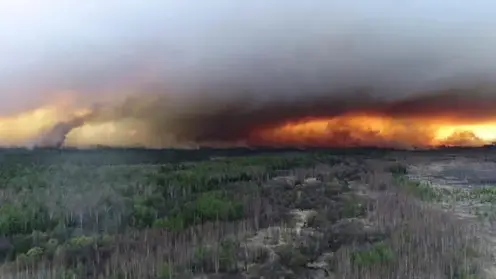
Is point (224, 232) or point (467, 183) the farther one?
point (467, 183)

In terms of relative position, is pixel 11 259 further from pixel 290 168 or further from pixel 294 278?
pixel 290 168

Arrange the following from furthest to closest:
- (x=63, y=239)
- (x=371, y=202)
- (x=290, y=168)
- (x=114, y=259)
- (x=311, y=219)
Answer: (x=290, y=168)
(x=371, y=202)
(x=311, y=219)
(x=63, y=239)
(x=114, y=259)

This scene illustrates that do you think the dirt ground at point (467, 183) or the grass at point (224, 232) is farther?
the dirt ground at point (467, 183)

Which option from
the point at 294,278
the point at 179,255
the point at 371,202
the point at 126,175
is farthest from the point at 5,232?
the point at 126,175

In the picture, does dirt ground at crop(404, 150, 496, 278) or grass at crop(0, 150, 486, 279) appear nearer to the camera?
grass at crop(0, 150, 486, 279)

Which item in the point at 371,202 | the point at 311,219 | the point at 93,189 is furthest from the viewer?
the point at 93,189

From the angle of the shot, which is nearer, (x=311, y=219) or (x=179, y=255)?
(x=179, y=255)
